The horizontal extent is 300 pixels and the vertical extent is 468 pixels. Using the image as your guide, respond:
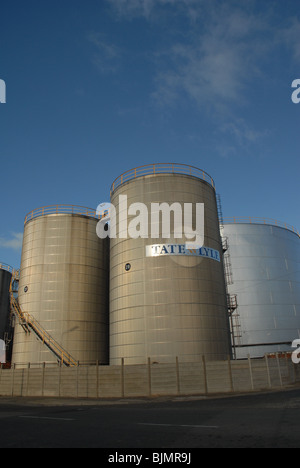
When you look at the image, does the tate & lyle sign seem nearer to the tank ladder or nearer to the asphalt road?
the tank ladder

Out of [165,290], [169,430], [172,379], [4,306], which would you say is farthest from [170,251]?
[4,306]

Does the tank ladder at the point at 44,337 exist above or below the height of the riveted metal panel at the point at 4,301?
below

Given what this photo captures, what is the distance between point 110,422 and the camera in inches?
436

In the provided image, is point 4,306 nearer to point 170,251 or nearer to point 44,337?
point 44,337

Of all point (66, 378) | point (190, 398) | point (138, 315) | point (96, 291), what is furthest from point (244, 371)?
point (96, 291)

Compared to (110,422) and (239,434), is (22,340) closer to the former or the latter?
(110,422)

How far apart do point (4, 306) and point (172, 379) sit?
30561 millimetres

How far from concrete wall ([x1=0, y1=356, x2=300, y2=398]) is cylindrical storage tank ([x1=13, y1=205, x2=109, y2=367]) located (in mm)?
7826

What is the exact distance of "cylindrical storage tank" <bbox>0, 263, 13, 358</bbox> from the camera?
4244 centimetres

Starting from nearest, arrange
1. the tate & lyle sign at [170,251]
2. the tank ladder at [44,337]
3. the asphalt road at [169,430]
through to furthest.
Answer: the asphalt road at [169,430] < the tate & lyle sign at [170,251] < the tank ladder at [44,337]

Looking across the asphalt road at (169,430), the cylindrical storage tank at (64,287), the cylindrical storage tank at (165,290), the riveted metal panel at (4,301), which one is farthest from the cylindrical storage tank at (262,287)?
the riveted metal panel at (4,301)

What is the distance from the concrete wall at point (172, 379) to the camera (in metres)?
20.3

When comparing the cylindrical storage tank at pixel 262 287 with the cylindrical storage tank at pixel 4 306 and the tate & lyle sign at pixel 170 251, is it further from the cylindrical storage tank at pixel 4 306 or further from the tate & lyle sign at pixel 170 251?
the cylindrical storage tank at pixel 4 306

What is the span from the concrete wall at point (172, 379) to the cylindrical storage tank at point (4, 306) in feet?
72.7
